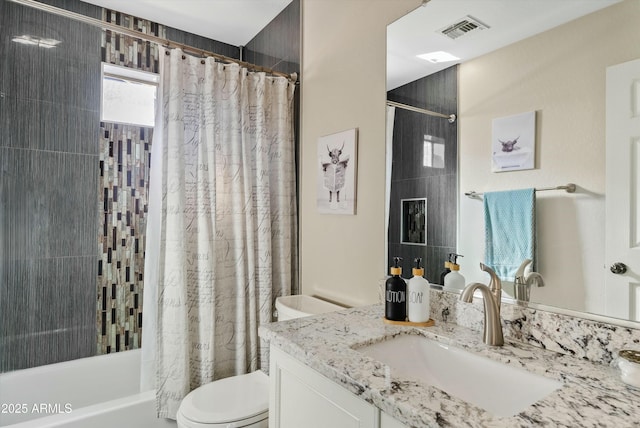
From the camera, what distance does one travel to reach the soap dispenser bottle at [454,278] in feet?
3.97

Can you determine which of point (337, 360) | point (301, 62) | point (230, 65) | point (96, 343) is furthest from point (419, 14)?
point (96, 343)

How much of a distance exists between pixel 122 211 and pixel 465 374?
7.72ft

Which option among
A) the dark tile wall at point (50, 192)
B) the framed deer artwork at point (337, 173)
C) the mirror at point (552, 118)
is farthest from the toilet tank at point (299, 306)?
Answer: the dark tile wall at point (50, 192)

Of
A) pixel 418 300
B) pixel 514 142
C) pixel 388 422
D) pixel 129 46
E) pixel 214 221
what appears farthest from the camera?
pixel 129 46

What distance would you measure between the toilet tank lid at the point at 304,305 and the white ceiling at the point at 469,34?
1.14m

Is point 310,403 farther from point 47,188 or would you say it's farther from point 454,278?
point 47,188

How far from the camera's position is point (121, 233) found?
2445 millimetres

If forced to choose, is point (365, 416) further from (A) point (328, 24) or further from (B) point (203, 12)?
(B) point (203, 12)

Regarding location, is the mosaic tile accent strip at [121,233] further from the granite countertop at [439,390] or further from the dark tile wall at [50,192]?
the granite countertop at [439,390]

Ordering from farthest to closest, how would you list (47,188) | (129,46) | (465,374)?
(129,46) < (47,188) < (465,374)

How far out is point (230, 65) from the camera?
2.04 metres

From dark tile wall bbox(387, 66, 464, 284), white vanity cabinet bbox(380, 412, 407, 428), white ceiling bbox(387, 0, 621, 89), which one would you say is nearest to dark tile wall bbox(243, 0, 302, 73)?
white ceiling bbox(387, 0, 621, 89)

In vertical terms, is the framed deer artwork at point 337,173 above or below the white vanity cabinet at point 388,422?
above

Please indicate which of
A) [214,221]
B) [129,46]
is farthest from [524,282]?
[129,46]
